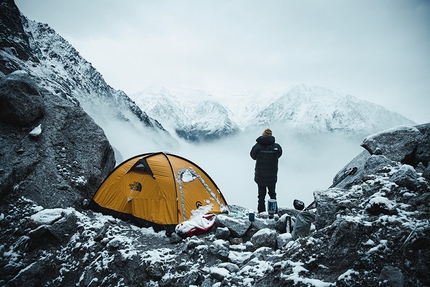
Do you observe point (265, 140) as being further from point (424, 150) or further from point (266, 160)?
point (424, 150)

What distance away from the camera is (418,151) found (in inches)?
265

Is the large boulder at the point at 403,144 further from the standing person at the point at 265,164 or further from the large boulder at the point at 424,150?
the standing person at the point at 265,164

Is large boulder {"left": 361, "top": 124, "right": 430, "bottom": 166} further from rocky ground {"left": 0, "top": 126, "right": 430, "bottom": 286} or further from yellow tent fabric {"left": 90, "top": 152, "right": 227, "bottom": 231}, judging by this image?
yellow tent fabric {"left": 90, "top": 152, "right": 227, "bottom": 231}

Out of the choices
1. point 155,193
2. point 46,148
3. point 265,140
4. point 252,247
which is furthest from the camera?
point 265,140

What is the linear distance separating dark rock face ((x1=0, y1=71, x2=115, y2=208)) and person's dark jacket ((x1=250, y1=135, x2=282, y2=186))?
6948 mm

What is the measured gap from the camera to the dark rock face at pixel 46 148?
741 cm

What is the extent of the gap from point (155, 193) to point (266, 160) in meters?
4.59

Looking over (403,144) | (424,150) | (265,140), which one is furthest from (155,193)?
(424,150)

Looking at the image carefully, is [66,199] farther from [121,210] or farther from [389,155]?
[389,155]

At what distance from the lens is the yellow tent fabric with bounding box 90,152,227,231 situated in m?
7.54

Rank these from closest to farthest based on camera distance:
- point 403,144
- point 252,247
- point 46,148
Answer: point 252,247 < point 403,144 < point 46,148

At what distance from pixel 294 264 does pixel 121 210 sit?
667 cm

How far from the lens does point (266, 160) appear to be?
8922mm

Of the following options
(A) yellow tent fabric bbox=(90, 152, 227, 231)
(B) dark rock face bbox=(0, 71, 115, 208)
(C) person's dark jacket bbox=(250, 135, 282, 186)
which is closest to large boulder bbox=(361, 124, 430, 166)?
(C) person's dark jacket bbox=(250, 135, 282, 186)
